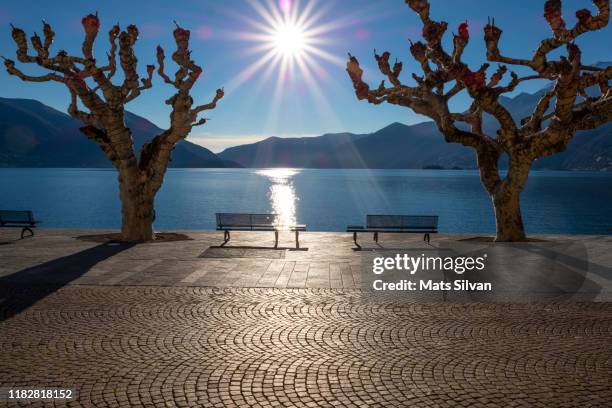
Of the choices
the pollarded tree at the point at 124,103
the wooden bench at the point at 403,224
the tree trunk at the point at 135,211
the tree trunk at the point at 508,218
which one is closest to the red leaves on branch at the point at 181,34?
the pollarded tree at the point at 124,103

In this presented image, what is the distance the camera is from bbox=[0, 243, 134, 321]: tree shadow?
32.8ft

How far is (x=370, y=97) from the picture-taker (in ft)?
72.1

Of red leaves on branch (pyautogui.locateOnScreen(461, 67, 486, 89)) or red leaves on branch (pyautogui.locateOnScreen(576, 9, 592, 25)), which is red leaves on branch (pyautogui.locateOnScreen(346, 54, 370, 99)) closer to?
red leaves on branch (pyautogui.locateOnScreen(461, 67, 486, 89))

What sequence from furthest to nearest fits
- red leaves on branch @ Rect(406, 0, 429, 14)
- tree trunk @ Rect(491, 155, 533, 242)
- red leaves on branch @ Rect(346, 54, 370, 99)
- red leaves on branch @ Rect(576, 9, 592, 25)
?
1. red leaves on branch @ Rect(346, 54, 370, 99)
2. tree trunk @ Rect(491, 155, 533, 242)
3. red leaves on branch @ Rect(406, 0, 429, 14)
4. red leaves on branch @ Rect(576, 9, 592, 25)

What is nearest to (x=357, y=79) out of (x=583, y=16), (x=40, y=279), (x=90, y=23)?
(x=583, y=16)

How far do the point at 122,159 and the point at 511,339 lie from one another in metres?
16.9

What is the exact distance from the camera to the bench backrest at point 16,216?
A: 21.2 meters

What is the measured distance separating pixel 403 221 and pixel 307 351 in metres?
12.7

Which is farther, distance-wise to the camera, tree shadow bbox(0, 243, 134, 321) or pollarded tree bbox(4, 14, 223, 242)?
pollarded tree bbox(4, 14, 223, 242)

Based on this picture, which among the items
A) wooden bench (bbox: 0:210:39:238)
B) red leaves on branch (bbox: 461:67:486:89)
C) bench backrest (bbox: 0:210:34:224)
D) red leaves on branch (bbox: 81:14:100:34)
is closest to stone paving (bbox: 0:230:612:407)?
red leaves on branch (bbox: 461:67:486:89)

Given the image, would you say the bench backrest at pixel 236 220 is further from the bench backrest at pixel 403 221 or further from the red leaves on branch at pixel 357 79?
the red leaves on branch at pixel 357 79

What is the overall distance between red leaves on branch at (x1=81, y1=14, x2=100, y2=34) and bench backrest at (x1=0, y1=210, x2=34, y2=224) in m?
8.38

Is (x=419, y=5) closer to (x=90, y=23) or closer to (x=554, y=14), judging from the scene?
(x=554, y=14)

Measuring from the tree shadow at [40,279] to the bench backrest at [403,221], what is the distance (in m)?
9.94
